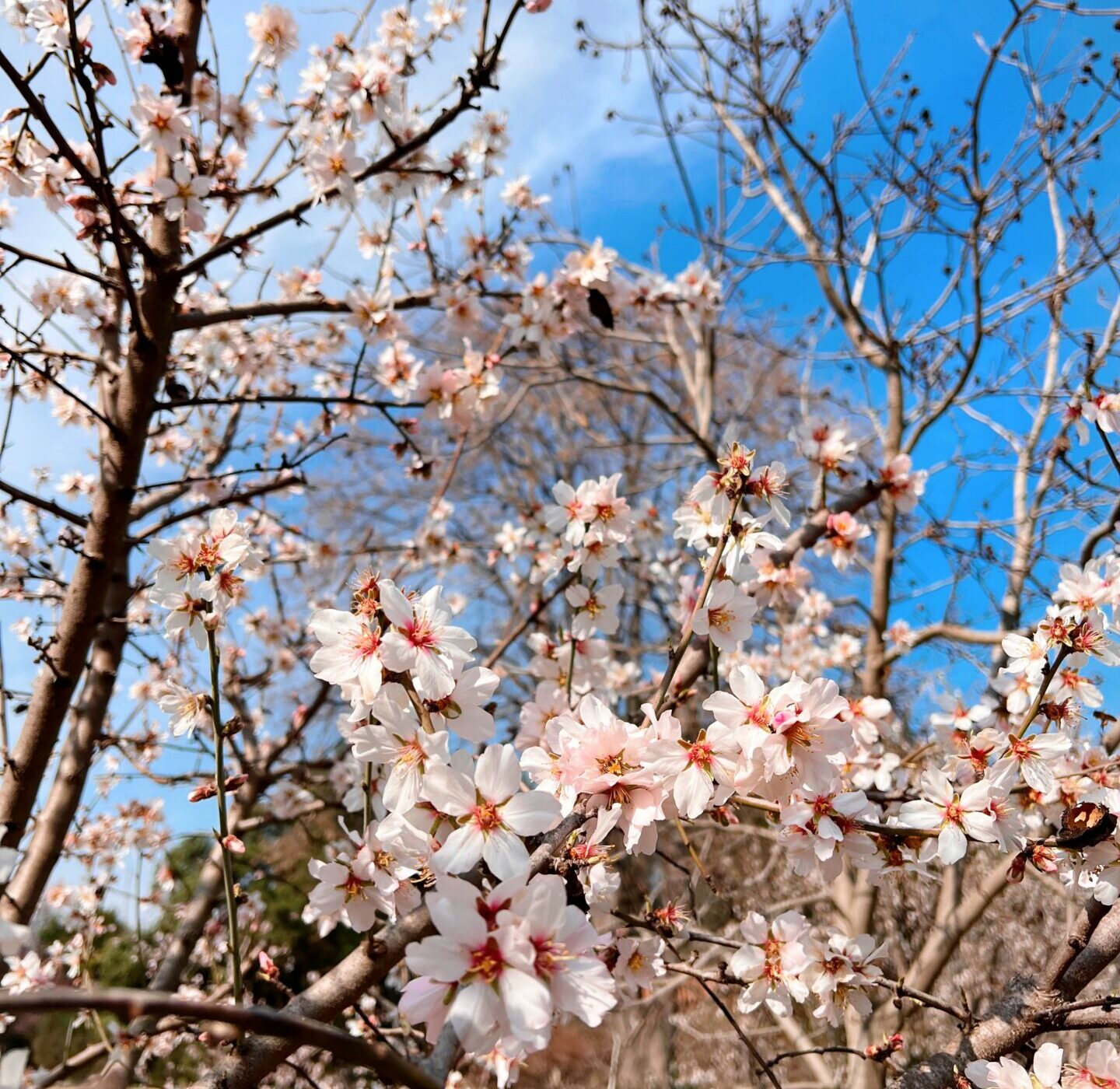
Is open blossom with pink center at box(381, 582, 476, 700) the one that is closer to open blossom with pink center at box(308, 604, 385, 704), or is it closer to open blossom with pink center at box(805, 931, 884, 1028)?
open blossom with pink center at box(308, 604, 385, 704)

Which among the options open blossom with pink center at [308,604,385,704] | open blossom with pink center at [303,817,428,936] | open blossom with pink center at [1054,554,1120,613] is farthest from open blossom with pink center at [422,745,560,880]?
open blossom with pink center at [1054,554,1120,613]

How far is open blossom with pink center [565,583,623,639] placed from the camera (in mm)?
1845

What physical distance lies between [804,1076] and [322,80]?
18.4 feet

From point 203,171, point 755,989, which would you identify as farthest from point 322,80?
point 755,989

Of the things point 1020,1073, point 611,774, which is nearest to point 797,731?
point 611,774

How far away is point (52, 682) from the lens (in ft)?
7.00

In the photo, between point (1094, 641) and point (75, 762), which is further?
point (75, 762)

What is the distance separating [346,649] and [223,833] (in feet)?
0.95

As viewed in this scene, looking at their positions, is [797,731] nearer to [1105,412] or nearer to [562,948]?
[562,948]

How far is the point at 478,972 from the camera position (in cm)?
76

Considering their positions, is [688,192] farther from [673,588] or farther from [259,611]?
[259,611]

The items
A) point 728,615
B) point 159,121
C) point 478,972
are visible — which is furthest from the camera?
point 159,121

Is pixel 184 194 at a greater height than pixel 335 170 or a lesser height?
lesser

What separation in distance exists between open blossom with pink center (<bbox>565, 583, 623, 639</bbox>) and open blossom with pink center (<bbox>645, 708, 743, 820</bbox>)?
76 centimetres
